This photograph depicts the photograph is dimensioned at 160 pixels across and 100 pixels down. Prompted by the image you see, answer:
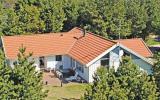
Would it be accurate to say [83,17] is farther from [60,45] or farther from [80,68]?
[80,68]

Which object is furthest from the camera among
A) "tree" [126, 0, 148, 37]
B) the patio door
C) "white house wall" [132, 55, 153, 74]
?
"tree" [126, 0, 148, 37]

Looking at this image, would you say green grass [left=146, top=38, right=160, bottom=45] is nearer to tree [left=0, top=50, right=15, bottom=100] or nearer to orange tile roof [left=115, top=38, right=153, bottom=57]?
orange tile roof [left=115, top=38, right=153, bottom=57]

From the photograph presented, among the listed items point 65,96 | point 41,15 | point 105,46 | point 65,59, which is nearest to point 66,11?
point 41,15

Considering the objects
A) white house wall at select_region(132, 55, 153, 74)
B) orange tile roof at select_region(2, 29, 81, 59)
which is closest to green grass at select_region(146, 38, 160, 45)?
orange tile roof at select_region(2, 29, 81, 59)

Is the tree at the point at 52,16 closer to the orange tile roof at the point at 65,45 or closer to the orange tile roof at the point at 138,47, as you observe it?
the orange tile roof at the point at 65,45

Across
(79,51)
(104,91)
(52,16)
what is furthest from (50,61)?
(104,91)

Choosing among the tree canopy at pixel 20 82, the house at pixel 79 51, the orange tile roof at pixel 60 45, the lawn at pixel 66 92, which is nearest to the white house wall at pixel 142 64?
the house at pixel 79 51

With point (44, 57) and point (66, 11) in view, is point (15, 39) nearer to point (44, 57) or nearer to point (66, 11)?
point (44, 57)
